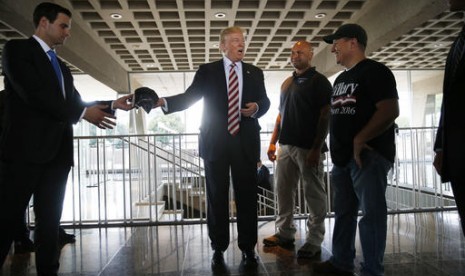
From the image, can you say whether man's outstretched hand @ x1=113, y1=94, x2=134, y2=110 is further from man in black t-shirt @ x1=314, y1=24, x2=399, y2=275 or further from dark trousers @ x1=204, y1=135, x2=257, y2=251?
man in black t-shirt @ x1=314, y1=24, x2=399, y2=275

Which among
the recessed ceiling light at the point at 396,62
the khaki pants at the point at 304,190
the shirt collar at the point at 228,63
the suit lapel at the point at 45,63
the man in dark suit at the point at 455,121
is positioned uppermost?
the recessed ceiling light at the point at 396,62

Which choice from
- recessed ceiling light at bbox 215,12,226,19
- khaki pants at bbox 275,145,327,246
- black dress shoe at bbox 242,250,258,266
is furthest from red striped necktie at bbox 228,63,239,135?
recessed ceiling light at bbox 215,12,226,19

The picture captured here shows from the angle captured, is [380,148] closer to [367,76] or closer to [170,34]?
[367,76]

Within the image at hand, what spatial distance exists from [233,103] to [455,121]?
1.41 meters

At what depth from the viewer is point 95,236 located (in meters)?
3.70

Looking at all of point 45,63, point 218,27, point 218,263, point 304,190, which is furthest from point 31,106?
point 218,27

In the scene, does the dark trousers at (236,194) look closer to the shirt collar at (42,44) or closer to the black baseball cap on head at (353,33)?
the black baseball cap on head at (353,33)

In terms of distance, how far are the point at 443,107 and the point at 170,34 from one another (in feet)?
21.3

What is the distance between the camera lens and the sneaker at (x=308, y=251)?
2.77m

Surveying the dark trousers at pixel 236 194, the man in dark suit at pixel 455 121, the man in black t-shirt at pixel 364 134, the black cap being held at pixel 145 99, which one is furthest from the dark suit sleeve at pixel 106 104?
the man in dark suit at pixel 455 121

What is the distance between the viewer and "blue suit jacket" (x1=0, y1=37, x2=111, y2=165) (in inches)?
74.7

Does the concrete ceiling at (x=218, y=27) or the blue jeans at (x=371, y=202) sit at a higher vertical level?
the concrete ceiling at (x=218, y=27)

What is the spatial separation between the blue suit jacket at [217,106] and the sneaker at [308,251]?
0.77 metres

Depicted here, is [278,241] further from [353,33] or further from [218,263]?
[353,33]
